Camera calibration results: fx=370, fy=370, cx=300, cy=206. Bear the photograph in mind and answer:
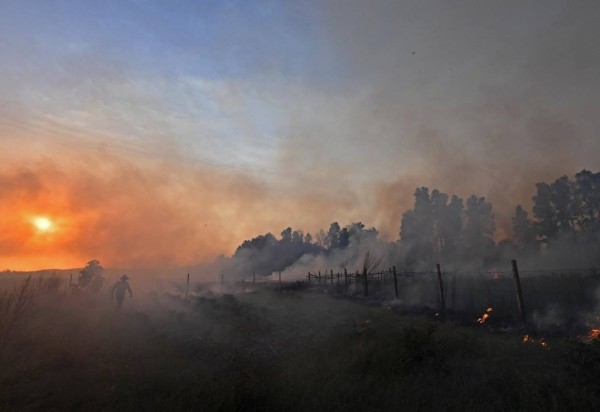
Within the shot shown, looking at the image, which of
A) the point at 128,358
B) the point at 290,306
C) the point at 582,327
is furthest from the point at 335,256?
the point at 128,358

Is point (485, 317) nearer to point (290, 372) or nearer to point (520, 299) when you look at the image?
point (520, 299)

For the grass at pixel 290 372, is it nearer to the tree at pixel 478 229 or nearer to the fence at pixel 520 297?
the fence at pixel 520 297

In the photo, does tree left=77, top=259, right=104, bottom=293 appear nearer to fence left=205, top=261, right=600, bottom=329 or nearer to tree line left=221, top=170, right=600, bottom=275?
fence left=205, top=261, right=600, bottom=329

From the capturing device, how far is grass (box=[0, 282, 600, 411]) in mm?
7031

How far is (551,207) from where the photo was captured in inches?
2489

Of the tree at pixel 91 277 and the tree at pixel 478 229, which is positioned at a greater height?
the tree at pixel 478 229

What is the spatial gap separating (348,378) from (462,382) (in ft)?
8.48

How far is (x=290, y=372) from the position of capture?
886 cm

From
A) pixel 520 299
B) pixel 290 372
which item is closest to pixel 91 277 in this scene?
pixel 290 372

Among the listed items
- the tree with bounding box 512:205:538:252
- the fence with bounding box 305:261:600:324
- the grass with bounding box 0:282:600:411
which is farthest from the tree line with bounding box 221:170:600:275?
the grass with bounding box 0:282:600:411

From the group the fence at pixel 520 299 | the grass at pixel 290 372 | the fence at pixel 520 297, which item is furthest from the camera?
the fence at pixel 520 297

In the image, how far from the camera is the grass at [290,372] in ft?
23.1

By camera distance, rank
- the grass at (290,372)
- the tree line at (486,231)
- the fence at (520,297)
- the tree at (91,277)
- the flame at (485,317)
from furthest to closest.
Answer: the tree line at (486,231), the tree at (91,277), the fence at (520,297), the flame at (485,317), the grass at (290,372)

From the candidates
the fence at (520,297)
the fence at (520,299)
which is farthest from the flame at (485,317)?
the fence at (520,297)
